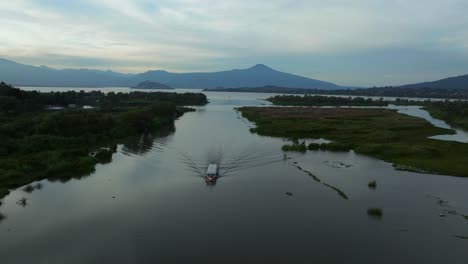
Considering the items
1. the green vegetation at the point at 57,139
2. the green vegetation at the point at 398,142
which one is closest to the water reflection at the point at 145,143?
→ the green vegetation at the point at 57,139

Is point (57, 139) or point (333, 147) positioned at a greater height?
point (57, 139)

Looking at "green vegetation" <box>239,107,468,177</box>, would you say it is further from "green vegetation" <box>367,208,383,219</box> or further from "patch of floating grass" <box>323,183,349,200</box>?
"green vegetation" <box>367,208,383,219</box>

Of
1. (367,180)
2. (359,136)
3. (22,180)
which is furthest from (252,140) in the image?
(22,180)

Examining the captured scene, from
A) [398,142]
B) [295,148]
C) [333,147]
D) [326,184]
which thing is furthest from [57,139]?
[398,142]

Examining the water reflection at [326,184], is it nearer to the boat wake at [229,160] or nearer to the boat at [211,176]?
the boat wake at [229,160]

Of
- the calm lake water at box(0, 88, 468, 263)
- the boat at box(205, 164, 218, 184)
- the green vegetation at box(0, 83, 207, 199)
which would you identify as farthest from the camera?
the green vegetation at box(0, 83, 207, 199)

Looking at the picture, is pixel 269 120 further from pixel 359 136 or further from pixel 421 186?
pixel 421 186

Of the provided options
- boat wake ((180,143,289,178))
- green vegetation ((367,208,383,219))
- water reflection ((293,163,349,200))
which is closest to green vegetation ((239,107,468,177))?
water reflection ((293,163,349,200))

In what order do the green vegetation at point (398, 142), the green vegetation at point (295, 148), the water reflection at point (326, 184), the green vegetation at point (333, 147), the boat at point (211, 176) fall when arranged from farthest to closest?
1. the green vegetation at point (333, 147)
2. the green vegetation at point (295, 148)
3. the green vegetation at point (398, 142)
4. the boat at point (211, 176)
5. the water reflection at point (326, 184)

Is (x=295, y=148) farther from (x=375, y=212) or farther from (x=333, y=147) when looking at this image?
(x=375, y=212)

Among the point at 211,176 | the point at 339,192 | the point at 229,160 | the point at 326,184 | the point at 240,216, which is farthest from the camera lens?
the point at 229,160
